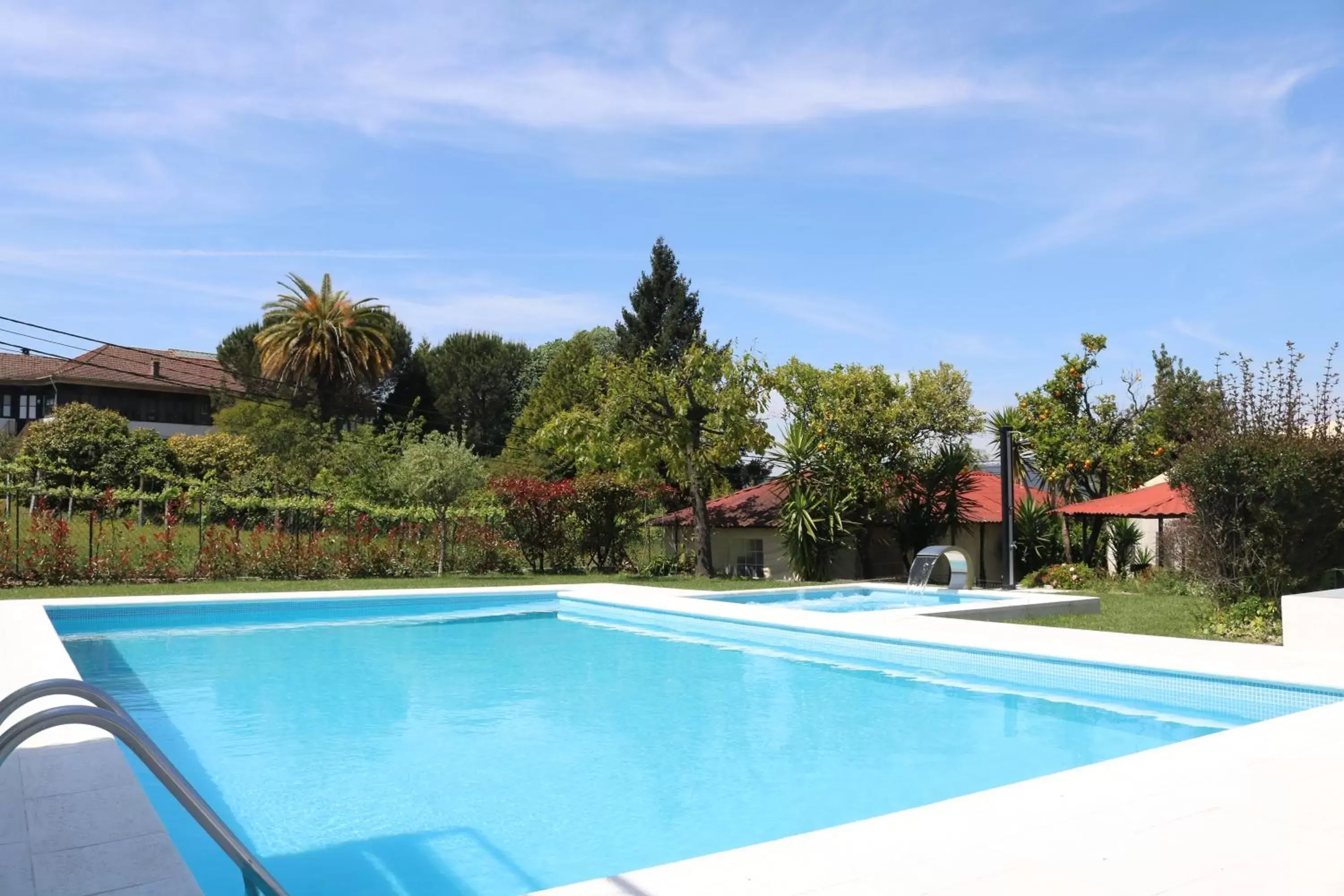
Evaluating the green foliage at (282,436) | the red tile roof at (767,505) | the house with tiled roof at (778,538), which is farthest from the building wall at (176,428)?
the house with tiled roof at (778,538)

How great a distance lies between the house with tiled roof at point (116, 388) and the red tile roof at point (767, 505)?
28.5 m

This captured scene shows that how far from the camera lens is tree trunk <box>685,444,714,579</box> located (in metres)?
21.6

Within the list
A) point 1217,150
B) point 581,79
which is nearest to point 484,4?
point 581,79

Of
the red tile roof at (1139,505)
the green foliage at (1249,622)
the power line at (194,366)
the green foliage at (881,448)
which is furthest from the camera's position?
the power line at (194,366)

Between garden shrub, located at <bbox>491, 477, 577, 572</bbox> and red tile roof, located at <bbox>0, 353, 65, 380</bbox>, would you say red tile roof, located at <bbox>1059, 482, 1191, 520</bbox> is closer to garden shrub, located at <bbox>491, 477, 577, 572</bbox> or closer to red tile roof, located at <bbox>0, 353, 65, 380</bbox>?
garden shrub, located at <bbox>491, 477, 577, 572</bbox>

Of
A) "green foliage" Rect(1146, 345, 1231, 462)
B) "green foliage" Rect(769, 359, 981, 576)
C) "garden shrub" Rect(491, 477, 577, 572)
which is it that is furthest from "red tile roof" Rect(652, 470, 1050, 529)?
"green foliage" Rect(1146, 345, 1231, 462)

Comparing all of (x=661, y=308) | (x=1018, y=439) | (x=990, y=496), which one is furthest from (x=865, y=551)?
(x=661, y=308)

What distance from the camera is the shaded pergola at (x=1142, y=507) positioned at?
1938 cm

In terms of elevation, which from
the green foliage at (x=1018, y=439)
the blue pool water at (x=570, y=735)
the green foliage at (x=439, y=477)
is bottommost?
the blue pool water at (x=570, y=735)

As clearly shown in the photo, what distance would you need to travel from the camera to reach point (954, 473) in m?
22.2

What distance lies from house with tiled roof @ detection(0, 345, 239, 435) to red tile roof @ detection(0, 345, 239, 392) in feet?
0.13

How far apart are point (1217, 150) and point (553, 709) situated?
12211mm

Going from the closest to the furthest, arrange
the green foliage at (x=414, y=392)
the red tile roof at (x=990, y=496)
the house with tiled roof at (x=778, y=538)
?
the red tile roof at (x=990, y=496)
the house with tiled roof at (x=778, y=538)
the green foliage at (x=414, y=392)

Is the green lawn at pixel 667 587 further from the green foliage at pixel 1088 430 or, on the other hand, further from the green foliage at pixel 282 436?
the green foliage at pixel 282 436
